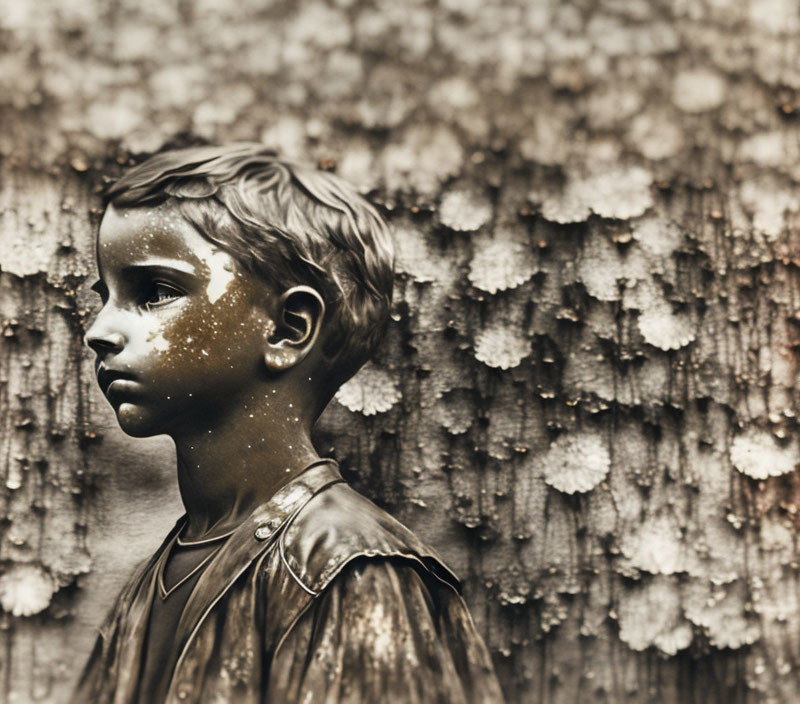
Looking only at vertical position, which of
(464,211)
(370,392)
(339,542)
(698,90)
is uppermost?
(698,90)

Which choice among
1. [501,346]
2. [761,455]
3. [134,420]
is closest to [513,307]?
[501,346]

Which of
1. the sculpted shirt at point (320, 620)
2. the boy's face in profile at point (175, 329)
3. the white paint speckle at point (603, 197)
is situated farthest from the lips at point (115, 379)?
the white paint speckle at point (603, 197)

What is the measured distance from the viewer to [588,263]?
6.65ft

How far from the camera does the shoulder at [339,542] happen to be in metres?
1.54

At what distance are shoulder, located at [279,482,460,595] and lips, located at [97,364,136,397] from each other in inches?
10.6

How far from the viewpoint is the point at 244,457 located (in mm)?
1670

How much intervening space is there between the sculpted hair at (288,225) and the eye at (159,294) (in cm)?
8

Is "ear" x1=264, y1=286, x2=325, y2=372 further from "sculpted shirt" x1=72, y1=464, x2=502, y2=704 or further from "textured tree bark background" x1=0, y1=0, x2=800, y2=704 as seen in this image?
"textured tree bark background" x1=0, y1=0, x2=800, y2=704

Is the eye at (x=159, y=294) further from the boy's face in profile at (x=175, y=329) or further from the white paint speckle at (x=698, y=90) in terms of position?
the white paint speckle at (x=698, y=90)

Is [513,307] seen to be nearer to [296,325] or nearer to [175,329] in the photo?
[296,325]

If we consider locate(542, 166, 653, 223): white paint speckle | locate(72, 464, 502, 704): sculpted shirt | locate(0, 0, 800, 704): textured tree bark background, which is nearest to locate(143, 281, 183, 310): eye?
locate(72, 464, 502, 704): sculpted shirt

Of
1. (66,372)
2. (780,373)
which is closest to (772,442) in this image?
(780,373)

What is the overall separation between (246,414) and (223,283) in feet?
0.55

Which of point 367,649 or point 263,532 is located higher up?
point 263,532
